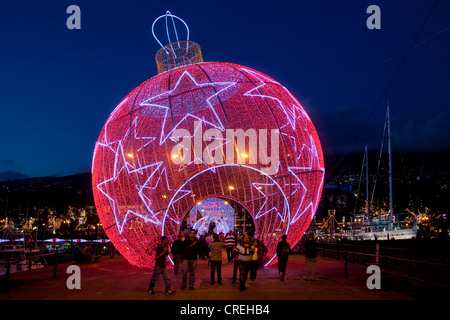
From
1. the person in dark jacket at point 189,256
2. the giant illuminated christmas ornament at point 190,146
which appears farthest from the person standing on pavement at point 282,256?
the person in dark jacket at point 189,256

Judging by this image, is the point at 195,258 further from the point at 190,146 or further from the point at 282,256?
the point at 190,146

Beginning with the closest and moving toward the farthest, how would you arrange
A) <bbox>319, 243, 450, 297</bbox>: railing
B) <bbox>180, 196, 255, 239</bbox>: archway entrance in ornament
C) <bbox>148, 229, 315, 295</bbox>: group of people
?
<bbox>148, 229, 315, 295</bbox>: group of people
<bbox>319, 243, 450, 297</bbox>: railing
<bbox>180, 196, 255, 239</bbox>: archway entrance in ornament

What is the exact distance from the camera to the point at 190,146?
13.5m

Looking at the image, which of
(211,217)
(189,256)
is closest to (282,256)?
(189,256)

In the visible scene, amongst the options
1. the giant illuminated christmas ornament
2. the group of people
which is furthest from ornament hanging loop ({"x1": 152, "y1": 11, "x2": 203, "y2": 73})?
the group of people

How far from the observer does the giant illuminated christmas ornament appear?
40.8 feet

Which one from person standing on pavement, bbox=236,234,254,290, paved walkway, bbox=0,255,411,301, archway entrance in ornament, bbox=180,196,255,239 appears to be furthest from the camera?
archway entrance in ornament, bbox=180,196,255,239

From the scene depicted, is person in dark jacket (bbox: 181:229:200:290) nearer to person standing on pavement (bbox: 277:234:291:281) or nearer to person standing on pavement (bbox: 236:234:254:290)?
person standing on pavement (bbox: 236:234:254:290)

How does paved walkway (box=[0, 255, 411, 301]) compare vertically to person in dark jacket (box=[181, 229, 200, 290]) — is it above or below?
below

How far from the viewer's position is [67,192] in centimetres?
6469

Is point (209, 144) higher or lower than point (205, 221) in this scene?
higher

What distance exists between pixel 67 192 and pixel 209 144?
57199mm
